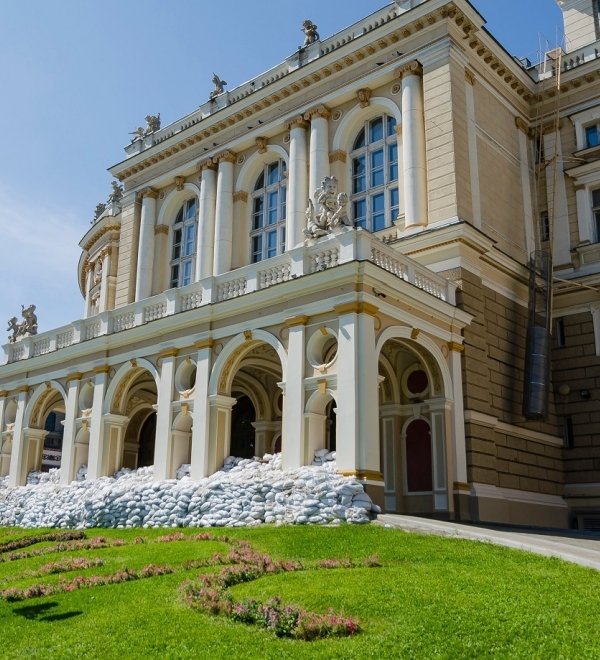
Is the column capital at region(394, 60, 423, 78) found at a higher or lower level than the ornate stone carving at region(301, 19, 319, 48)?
lower

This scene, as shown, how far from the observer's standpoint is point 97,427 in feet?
101

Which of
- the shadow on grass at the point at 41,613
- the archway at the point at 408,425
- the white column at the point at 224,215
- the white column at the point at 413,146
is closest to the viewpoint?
the shadow on grass at the point at 41,613

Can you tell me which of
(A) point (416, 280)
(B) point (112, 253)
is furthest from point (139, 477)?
(B) point (112, 253)

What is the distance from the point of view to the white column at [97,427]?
99.4ft

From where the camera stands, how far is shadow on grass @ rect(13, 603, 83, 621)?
11626 millimetres

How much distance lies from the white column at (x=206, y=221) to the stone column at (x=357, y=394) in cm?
1601

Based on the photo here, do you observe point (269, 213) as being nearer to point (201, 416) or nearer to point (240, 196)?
point (240, 196)

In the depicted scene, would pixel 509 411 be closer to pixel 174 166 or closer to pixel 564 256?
pixel 564 256

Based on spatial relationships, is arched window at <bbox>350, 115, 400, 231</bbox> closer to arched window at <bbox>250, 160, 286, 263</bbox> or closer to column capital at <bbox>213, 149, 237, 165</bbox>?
arched window at <bbox>250, 160, 286, 263</bbox>

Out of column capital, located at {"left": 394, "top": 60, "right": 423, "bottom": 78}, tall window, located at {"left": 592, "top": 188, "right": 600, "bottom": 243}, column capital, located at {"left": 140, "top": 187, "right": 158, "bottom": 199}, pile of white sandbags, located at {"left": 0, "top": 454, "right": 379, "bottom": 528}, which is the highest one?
column capital, located at {"left": 394, "top": 60, "right": 423, "bottom": 78}

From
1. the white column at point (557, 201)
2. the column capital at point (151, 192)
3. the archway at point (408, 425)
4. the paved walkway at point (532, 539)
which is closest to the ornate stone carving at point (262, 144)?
the column capital at point (151, 192)

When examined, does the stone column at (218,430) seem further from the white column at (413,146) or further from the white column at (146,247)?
the white column at (146,247)

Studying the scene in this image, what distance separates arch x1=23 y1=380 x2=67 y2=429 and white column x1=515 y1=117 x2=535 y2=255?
21.2m

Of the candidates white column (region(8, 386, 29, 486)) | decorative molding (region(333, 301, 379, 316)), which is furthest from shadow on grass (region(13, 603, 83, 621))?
white column (region(8, 386, 29, 486))
